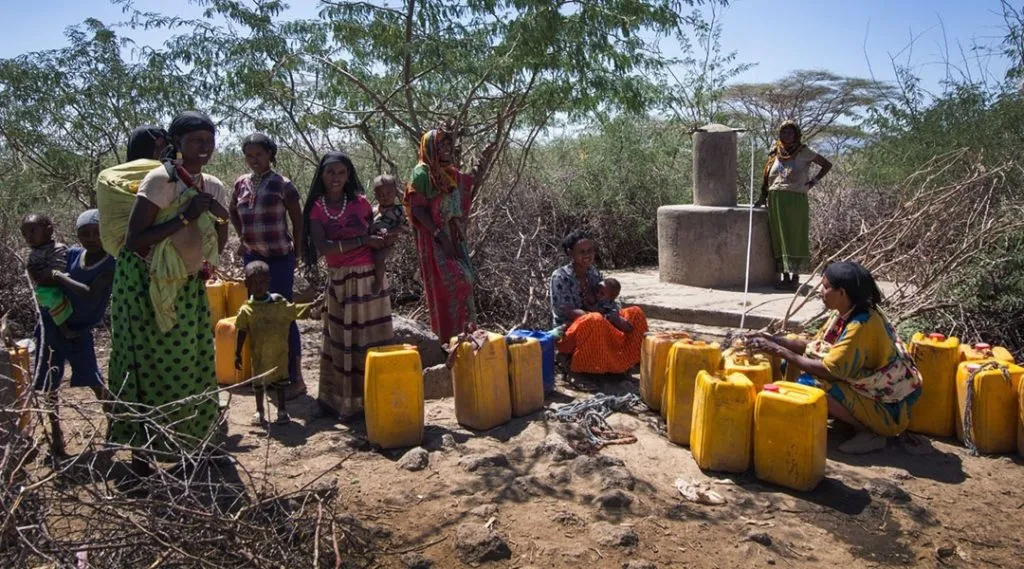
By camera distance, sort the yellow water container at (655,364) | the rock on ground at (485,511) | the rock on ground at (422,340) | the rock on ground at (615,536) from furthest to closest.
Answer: the rock on ground at (422,340) < the yellow water container at (655,364) < the rock on ground at (485,511) < the rock on ground at (615,536)

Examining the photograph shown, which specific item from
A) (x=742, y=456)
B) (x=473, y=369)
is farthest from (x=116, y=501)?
(x=742, y=456)

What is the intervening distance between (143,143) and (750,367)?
9.92 feet

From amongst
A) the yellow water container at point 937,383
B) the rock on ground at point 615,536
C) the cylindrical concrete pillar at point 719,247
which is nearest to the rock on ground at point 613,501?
the rock on ground at point 615,536

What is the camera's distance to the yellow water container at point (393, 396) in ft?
12.2

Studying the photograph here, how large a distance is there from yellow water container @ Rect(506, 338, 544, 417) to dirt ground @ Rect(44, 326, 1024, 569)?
0.19 m

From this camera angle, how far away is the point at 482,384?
4020mm

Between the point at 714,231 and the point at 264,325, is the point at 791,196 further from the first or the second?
the point at 264,325

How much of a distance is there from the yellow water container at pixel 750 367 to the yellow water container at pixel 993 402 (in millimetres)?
996

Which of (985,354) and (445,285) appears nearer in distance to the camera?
(985,354)

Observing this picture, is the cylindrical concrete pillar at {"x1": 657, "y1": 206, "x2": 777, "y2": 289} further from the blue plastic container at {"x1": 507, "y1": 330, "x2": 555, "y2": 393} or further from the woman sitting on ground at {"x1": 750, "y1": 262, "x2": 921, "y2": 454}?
the woman sitting on ground at {"x1": 750, "y1": 262, "x2": 921, "y2": 454}

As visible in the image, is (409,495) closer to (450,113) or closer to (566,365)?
(566,365)

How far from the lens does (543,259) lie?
23.2 feet

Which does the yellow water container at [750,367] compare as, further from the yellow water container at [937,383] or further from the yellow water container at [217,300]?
the yellow water container at [217,300]

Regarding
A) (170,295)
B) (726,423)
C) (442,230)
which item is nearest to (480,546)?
(726,423)
